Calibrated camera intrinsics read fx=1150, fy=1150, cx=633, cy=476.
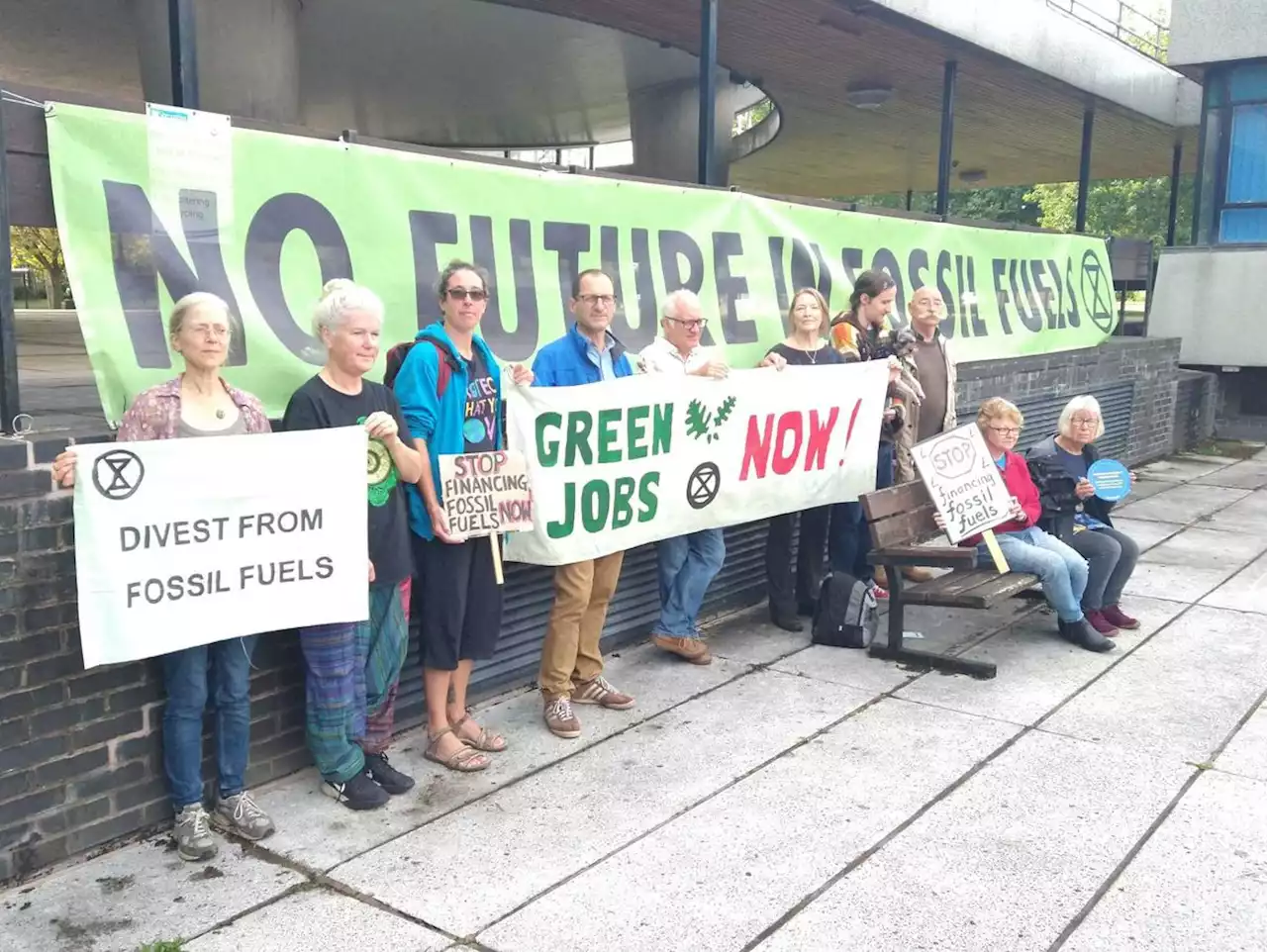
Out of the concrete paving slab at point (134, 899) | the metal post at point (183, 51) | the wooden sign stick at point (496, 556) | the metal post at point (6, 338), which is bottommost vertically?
the concrete paving slab at point (134, 899)

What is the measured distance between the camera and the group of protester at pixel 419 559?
3.56 m

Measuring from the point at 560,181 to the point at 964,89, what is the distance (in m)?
8.94

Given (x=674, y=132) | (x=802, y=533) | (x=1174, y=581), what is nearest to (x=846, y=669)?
(x=802, y=533)

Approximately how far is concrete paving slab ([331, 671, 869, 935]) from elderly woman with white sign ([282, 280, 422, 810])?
40 centimetres

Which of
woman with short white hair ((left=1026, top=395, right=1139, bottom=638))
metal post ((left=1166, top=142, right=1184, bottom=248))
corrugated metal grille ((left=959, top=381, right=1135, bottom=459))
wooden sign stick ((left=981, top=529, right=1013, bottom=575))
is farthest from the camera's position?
metal post ((left=1166, top=142, right=1184, bottom=248))

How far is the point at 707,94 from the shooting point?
269 inches

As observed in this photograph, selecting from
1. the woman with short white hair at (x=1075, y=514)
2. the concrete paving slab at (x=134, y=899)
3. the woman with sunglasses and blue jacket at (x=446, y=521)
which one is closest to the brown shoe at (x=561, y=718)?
the woman with sunglasses and blue jacket at (x=446, y=521)

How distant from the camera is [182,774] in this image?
3611 millimetres

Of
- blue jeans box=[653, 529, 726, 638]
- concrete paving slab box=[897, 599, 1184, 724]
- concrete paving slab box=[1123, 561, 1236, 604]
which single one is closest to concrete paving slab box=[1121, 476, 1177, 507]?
concrete paving slab box=[1123, 561, 1236, 604]

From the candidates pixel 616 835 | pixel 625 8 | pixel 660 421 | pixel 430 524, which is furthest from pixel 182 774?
pixel 625 8

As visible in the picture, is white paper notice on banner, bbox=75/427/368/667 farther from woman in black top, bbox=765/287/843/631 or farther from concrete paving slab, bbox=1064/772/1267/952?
woman in black top, bbox=765/287/843/631

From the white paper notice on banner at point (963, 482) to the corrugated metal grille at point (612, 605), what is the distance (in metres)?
1.26

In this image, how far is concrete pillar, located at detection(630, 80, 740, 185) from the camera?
13492 millimetres

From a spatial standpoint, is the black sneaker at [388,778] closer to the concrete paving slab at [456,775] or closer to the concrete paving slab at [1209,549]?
the concrete paving slab at [456,775]
